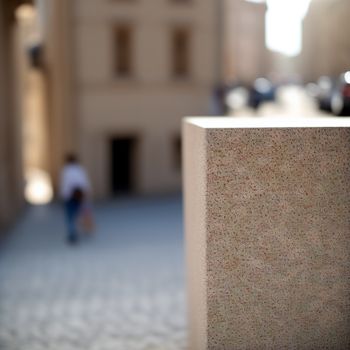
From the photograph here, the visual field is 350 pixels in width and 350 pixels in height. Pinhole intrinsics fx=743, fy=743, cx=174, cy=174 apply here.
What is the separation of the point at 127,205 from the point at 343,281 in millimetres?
16357

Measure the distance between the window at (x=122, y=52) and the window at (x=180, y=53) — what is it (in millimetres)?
1411

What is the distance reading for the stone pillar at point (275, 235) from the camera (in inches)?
191

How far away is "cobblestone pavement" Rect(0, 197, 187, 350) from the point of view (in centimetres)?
909

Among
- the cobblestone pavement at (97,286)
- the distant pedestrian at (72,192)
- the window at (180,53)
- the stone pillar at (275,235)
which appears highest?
the window at (180,53)

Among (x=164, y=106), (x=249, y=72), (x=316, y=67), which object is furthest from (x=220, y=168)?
(x=249, y=72)

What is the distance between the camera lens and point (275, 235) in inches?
194

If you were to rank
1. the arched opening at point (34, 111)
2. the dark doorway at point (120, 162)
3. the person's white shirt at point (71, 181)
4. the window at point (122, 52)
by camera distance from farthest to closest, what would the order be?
the arched opening at point (34, 111) → the dark doorway at point (120, 162) → the window at point (122, 52) → the person's white shirt at point (71, 181)

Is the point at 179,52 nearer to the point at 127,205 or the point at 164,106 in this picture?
the point at 164,106

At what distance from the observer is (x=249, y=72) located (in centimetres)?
6819

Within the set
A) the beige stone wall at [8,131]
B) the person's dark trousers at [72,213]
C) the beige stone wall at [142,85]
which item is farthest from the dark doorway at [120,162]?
the person's dark trousers at [72,213]

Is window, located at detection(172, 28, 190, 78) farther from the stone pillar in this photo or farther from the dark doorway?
the stone pillar

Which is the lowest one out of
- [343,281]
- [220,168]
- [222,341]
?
[222,341]

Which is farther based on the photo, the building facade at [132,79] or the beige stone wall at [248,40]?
the beige stone wall at [248,40]

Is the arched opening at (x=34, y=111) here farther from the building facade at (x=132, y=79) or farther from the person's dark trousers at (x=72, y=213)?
the person's dark trousers at (x=72, y=213)
